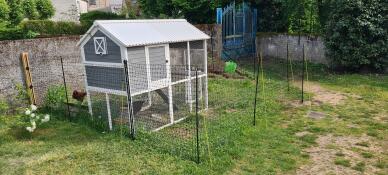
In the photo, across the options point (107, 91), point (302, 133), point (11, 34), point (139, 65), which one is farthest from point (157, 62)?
point (11, 34)

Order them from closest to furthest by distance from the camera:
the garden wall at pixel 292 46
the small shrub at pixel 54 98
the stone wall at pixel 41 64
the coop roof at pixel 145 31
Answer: the coop roof at pixel 145 31 → the stone wall at pixel 41 64 → the small shrub at pixel 54 98 → the garden wall at pixel 292 46

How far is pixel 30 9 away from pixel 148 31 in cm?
1983

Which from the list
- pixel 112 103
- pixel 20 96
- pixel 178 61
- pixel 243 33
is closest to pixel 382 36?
pixel 243 33

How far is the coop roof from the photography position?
7.20m

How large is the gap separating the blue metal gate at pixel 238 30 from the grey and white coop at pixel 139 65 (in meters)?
6.95

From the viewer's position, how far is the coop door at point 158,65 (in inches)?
301

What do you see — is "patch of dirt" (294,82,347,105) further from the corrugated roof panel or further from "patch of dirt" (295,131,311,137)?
the corrugated roof panel

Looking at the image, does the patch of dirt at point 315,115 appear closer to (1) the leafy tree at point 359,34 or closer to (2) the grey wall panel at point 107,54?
(2) the grey wall panel at point 107,54

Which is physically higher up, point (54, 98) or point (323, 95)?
point (54, 98)

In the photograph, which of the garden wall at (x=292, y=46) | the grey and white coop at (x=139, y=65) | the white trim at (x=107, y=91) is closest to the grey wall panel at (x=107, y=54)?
the grey and white coop at (x=139, y=65)

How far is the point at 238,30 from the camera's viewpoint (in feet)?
56.4

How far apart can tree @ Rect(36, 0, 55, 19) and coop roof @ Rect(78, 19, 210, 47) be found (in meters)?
20.4

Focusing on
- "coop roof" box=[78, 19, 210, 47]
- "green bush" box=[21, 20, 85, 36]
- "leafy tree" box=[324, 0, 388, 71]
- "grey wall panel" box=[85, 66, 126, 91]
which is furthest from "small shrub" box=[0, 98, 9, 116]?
"leafy tree" box=[324, 0, 388, 71]

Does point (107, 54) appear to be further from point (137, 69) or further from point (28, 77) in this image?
point (28, 77)
